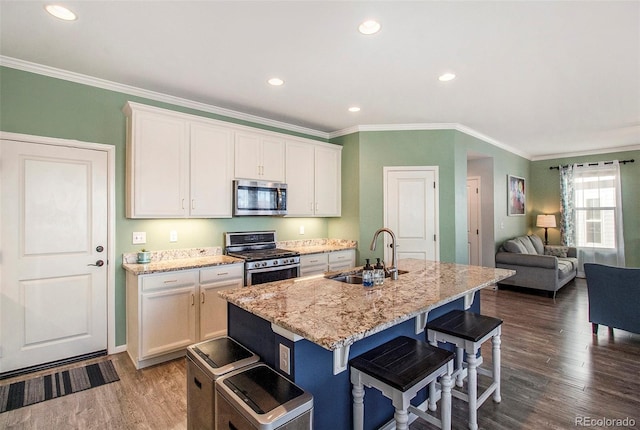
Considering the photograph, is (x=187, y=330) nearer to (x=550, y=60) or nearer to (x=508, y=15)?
(x=508, y=15)

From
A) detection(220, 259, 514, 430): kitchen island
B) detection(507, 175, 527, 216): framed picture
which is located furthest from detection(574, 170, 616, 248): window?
detection(220, 259, 514, 430): kitchen island

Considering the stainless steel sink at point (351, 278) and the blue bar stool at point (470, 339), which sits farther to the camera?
the stainless steel sink at point (351, 278)

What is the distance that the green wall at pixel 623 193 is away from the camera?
20.0 feet

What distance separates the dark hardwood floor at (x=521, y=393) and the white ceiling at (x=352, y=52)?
2701 millimetres

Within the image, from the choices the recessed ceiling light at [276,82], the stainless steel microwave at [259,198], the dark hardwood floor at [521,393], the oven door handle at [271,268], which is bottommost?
the dark hardwood floor at [521,393]

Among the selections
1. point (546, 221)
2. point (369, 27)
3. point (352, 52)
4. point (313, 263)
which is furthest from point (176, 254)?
point (546, 221)

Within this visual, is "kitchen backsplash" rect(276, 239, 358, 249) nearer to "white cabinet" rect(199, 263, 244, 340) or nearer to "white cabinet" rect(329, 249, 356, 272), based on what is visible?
"white cabinet" rect(329, 249, 356, 272)

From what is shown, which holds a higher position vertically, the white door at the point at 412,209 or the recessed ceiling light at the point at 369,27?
the recessed ceiling light at the point at 369,27

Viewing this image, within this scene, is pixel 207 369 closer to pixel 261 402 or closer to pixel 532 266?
pixel 261 402

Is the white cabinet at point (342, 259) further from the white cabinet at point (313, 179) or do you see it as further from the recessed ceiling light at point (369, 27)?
the recessed ceiling light at point (369, 27)

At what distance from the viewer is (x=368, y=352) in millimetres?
1693
